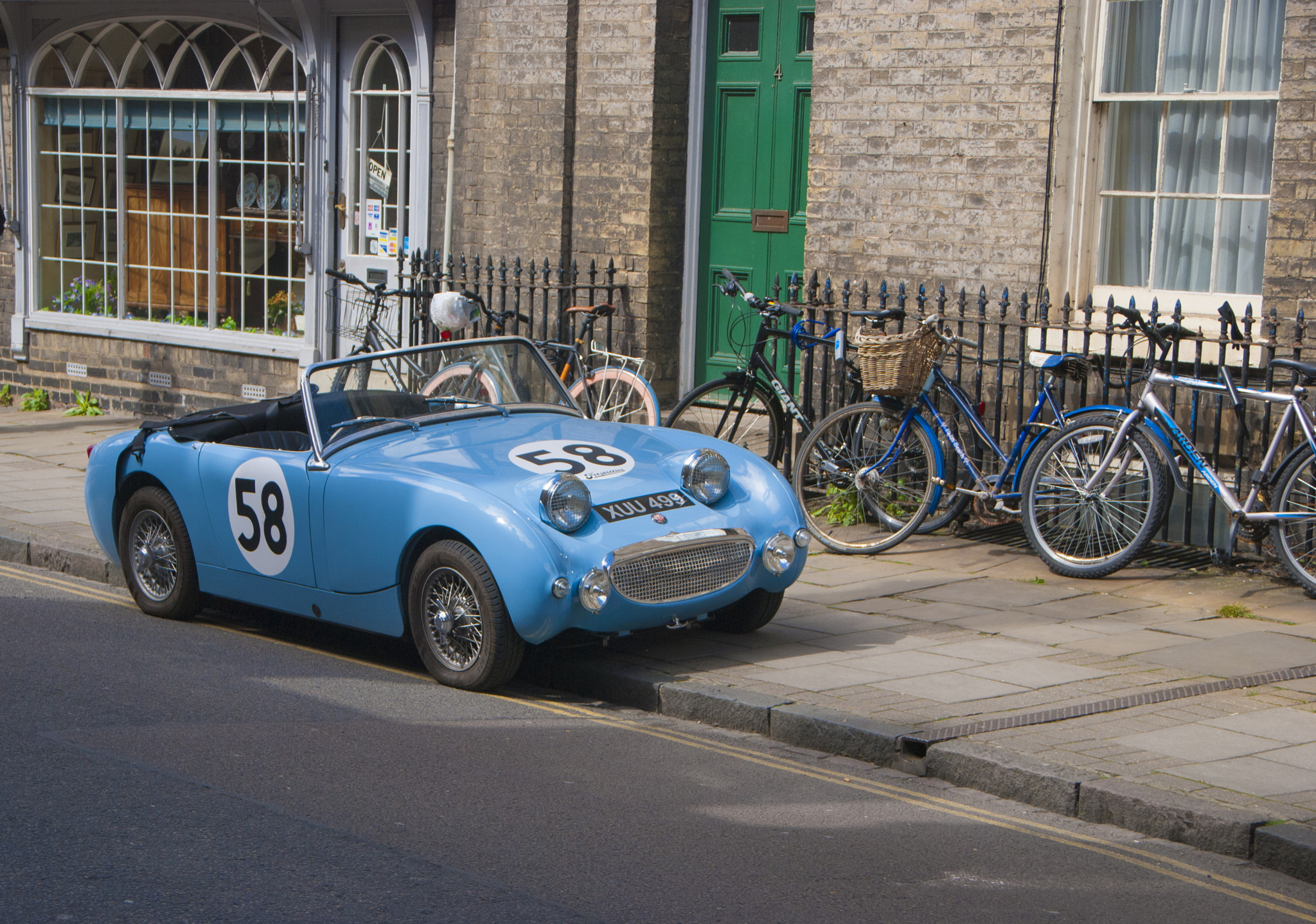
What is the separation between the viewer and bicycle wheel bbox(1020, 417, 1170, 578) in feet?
25.1

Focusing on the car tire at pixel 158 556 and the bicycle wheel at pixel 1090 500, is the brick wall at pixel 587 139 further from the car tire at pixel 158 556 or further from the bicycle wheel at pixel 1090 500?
the car tire at pixel 158 556

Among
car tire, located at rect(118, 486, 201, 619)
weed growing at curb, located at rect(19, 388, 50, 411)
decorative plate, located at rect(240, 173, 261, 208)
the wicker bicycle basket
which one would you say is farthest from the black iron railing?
weed growing at curb, located at rect(19, 388, 50, 411)

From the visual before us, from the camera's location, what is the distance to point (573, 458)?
20.7ft

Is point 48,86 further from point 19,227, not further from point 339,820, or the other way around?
point 339,820

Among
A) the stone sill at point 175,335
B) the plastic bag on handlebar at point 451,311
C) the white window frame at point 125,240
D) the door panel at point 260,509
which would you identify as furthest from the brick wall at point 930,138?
the stone sill at point 175,335

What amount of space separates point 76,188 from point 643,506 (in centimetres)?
1122

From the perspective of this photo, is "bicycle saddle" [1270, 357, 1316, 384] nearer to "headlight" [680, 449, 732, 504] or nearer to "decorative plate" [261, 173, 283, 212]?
"headlight" [680, 449, 732, 504]

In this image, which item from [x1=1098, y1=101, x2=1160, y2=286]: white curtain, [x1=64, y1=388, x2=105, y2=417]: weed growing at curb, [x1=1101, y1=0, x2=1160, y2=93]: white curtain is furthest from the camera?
[x1=64, y1=388, x2=105, y2=417]: weed growing at curb

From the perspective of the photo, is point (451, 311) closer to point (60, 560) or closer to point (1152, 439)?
point (60, 560)

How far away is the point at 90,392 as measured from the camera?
14.9m

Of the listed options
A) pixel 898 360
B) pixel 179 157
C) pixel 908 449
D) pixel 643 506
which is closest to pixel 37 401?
pixel 179 157

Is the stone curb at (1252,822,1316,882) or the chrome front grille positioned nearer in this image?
the stone curb at (1252,822,1316,882)

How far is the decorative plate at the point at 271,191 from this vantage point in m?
13.6

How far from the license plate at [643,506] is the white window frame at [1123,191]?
3952mm
